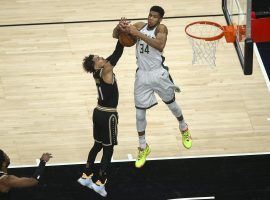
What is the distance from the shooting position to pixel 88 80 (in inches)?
464

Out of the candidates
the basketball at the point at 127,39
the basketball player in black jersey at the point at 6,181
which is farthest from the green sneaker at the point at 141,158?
the basketball player in black jersey at the point at 6,181

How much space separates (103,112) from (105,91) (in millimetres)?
271

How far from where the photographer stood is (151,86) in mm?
9531

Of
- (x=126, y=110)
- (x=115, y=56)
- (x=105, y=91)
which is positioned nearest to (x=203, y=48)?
(x=126, y=110)

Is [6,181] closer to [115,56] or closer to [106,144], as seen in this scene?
[106,144]

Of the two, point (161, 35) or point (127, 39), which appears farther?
point (127, 39)

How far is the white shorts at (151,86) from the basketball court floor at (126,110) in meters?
0.96

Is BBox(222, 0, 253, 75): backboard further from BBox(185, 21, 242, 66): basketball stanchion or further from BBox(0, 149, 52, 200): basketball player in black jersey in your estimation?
BBox(0, 149, 52, 200): basketball player in black jersey

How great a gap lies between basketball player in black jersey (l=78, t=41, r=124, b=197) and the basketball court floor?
0.40 m

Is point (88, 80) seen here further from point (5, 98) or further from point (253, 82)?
point (253, 82)

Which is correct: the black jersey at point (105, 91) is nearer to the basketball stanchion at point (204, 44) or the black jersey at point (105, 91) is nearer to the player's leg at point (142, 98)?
the player's leg at point (142, 98)

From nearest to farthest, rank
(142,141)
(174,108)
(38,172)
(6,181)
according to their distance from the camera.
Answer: (6,181), (38,172), (174,108), (142,141)

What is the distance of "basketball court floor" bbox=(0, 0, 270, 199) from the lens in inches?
381

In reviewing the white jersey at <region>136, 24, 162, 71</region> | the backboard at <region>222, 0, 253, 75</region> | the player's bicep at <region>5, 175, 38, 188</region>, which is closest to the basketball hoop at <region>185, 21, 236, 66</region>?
the backboard at <region>222, 0, 253, 75</region>
